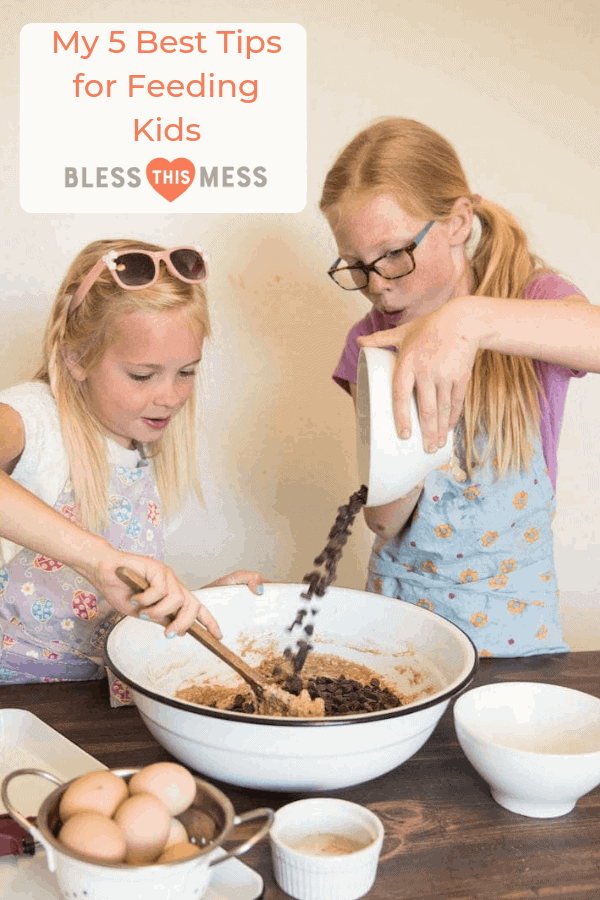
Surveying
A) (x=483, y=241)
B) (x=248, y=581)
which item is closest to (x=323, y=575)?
(x=248, y=581)

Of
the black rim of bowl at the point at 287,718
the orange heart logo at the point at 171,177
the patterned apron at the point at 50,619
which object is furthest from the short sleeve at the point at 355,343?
the black rim of bowl at the point at 287,718

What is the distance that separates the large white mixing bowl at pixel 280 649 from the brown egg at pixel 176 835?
0.53 ft

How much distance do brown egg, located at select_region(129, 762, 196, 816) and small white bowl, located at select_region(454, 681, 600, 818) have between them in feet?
1.05

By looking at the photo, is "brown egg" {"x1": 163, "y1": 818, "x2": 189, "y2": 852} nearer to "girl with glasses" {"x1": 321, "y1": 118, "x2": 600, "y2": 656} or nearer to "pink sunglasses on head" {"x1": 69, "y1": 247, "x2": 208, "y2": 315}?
"girl with glasses" {"x1": 321, "y1": 118, "x2": 600, "y2": 656}

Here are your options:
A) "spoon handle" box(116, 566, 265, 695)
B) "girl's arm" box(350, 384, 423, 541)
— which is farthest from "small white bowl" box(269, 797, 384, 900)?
"girl's arm" box(350, 384, 423, 541)

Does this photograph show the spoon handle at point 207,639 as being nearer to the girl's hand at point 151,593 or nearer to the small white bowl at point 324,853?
the girl's hand at point 151,593

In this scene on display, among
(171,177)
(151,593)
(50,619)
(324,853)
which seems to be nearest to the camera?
(324,853)

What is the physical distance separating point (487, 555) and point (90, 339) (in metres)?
0.83

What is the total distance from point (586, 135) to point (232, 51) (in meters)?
1.01

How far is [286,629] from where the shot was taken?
4.60ft

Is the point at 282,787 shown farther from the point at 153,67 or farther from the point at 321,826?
the point at 153,67

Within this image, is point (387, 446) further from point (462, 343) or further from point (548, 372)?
point (548, 372)

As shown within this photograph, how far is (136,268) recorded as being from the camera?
1.63m

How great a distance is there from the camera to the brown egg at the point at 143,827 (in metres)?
0.72
